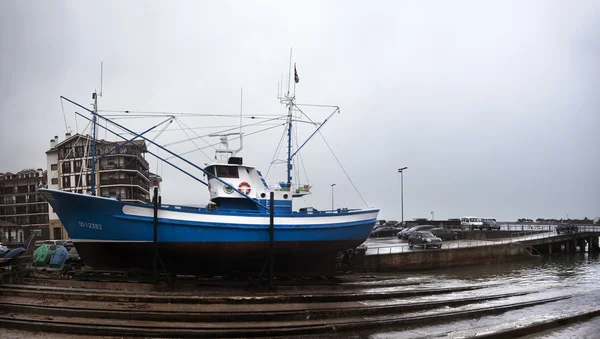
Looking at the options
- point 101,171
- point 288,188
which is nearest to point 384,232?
point 288,188

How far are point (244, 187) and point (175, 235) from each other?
4.81 metres

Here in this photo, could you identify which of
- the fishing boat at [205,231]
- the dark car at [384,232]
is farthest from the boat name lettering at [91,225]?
the dark car at [384,232]

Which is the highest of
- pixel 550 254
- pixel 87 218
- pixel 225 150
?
pixel 225 150

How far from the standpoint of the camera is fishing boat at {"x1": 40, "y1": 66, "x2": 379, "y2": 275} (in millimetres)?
18375

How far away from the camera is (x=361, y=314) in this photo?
14.1 meters

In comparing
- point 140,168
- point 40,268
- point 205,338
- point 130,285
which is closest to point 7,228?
point 140,168

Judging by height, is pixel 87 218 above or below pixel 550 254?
above

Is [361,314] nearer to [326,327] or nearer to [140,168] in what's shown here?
[326,327]

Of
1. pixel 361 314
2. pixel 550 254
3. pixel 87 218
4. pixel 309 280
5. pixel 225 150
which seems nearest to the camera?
pixel 361 314

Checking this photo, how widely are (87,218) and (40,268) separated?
373 centimetres

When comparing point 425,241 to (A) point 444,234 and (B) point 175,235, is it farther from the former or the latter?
(B) point 175,235

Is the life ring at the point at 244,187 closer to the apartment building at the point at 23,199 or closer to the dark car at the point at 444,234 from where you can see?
the dark car at the point at 444,234

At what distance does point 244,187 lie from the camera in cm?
2206

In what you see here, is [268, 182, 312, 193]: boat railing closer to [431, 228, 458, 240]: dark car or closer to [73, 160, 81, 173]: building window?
[431, 228, 458, 240]: dark car
